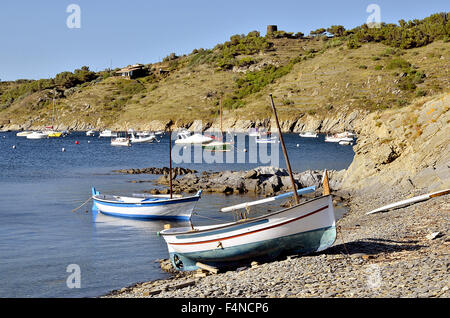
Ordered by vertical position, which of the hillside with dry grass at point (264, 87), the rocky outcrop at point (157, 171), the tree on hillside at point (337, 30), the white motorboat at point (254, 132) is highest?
the tree on hillside at point (337, 30)

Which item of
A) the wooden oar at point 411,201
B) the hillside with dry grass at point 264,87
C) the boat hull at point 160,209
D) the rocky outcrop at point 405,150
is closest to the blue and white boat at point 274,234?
the wooden oar at point 411,201

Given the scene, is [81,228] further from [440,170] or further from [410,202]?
[440,170]

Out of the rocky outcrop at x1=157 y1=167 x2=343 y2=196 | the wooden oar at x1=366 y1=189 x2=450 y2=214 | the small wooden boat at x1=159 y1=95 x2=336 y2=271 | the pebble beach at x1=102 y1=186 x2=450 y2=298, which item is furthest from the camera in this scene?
the rocky outcrop at x1=157 y1=167 x2=343 y2=196

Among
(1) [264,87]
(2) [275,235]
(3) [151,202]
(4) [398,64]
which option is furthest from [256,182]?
(1) [264,87]

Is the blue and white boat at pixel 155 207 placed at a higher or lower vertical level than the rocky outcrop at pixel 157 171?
lower

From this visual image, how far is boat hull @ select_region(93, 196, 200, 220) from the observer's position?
3020 cm

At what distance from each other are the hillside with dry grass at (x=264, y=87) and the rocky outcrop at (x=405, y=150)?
7592cm

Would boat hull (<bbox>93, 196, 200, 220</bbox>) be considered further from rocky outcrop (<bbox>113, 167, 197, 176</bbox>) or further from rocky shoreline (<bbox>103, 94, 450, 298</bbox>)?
rocky outcrop (<bbox>113, 167, 197, 176</bbox>)

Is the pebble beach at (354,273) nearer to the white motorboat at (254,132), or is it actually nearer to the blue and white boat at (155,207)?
the blue and white boat at (155,207)

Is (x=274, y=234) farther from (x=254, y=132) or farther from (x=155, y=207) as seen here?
(x=254, y=132)

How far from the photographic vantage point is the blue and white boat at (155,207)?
30.2 m

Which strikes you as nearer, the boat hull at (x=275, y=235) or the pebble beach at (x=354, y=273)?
the pebble beach at (x=354, y=273)

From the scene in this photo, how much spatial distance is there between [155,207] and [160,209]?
32cm

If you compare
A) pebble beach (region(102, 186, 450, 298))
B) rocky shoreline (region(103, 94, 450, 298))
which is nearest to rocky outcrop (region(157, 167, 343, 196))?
rocky shoreline (region(103, 94, 450, 298))
